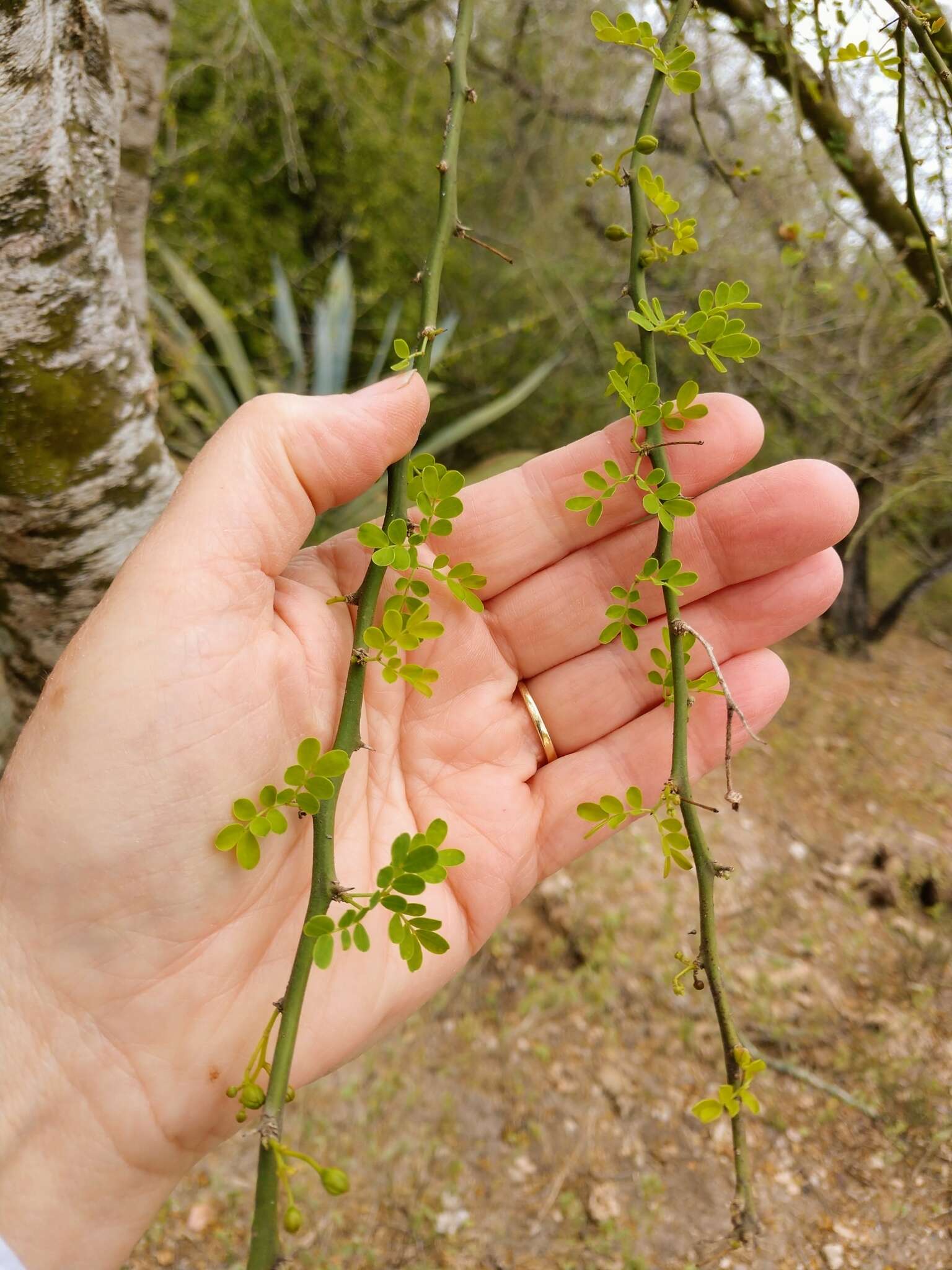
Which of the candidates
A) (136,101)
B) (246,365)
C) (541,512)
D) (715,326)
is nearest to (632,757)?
(541,512)

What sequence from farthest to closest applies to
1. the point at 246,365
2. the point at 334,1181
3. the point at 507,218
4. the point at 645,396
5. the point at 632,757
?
the point at 507,218
the point at 246,365
the point at 632,757
the point at 645,396
the point at 334,1181

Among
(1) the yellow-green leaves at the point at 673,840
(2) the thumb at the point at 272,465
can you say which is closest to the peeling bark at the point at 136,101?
(2) the thumb at the point at 272,465

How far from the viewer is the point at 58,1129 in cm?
124

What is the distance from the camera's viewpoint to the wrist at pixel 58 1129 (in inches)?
47.7

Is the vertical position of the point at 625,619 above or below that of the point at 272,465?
below

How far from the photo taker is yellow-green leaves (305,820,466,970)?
0.95m

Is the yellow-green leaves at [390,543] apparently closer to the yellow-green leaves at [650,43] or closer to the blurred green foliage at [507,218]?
the yellow-green leaves at [650,43]

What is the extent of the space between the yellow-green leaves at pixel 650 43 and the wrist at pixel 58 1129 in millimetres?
1546

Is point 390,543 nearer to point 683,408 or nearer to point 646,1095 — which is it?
point 683,408

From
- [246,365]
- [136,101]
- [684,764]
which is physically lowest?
[684,764]

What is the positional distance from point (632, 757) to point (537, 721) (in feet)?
0.69

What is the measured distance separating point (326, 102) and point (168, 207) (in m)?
1.12

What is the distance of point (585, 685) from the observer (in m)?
1.73

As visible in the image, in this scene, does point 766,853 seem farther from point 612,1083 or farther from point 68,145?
point 68,145
